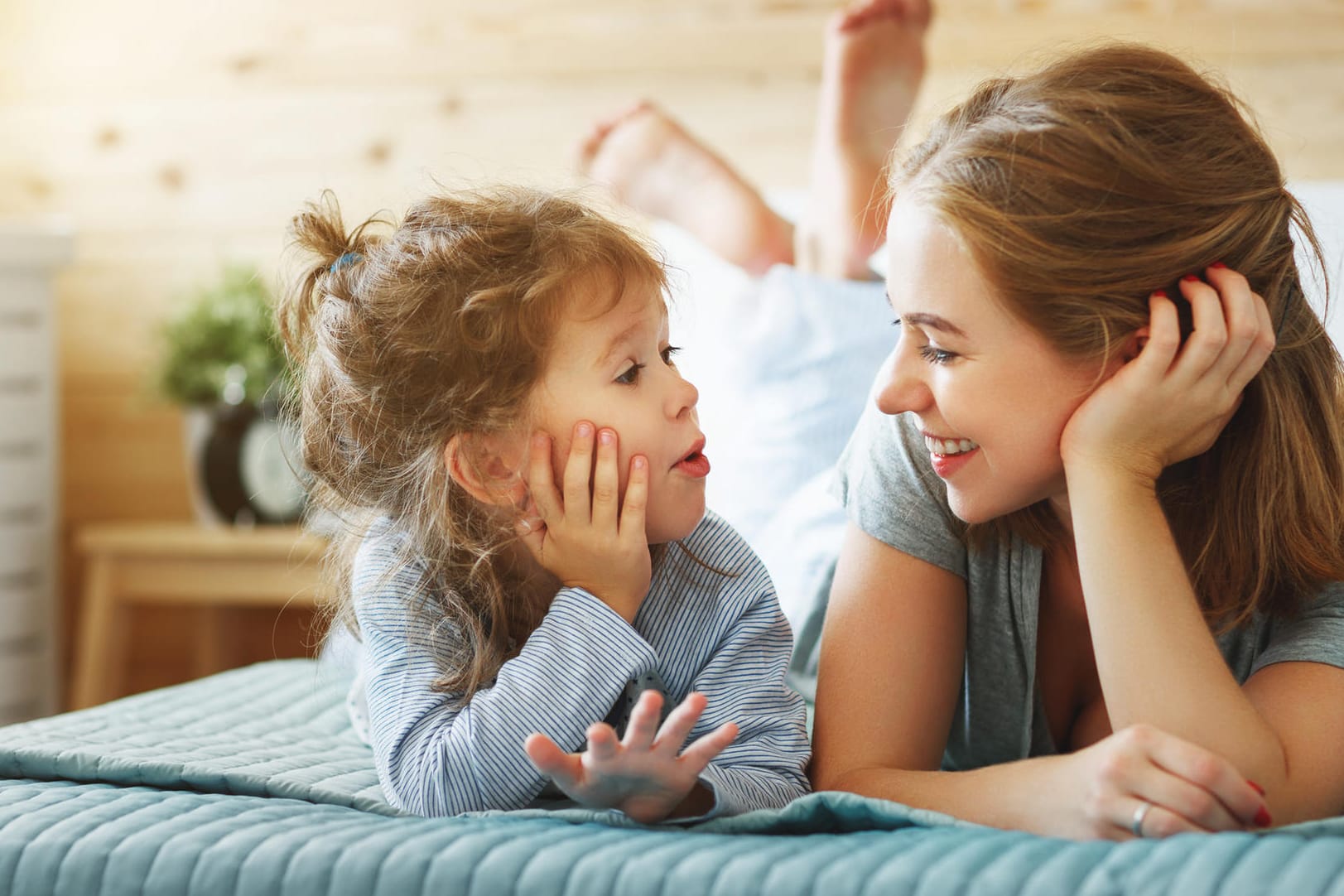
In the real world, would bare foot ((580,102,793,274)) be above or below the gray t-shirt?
above

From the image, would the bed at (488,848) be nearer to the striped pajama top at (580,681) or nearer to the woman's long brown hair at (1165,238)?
the striped pajama top at (580,681)

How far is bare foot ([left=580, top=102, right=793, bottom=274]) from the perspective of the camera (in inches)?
77.0

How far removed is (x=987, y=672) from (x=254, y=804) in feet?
1.77

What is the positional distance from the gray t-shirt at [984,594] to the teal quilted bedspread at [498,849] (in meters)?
0.23

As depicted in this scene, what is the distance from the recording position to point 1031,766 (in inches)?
33.0


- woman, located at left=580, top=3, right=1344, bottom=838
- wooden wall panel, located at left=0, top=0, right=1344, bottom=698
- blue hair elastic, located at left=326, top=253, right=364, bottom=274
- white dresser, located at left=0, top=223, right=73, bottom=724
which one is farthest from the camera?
wooden wall panel, located at left=0, top=0, right=1344, bottom=698

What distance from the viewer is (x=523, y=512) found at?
99cm

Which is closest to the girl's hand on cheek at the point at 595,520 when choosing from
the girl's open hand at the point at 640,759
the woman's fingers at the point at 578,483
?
the woman's fingers at the point at 578,483

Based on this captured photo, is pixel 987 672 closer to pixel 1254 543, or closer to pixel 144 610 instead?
pixel 1254 543

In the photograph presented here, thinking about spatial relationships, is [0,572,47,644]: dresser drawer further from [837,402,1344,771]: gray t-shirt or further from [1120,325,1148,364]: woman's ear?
[1120,325,1148,364]: woman's ear

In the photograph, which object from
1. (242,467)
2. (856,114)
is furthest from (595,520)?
(242,467)

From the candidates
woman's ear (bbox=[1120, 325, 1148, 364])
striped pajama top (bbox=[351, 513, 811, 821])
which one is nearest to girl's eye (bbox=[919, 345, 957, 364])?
woman's ear (bbox=[1120, 325, 1148, 364])

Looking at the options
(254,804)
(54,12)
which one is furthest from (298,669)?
(54,12)

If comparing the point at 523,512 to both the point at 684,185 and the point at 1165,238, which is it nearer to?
the point at 1165,238
